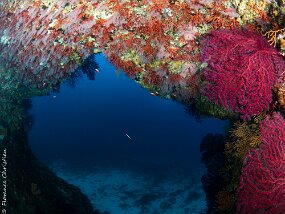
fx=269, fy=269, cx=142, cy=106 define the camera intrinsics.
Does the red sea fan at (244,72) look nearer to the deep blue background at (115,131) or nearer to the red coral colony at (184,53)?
the red coral colony at (184,53)

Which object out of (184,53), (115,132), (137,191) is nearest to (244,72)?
(184,53)

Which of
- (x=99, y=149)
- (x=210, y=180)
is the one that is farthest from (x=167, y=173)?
(x=210, y=180)

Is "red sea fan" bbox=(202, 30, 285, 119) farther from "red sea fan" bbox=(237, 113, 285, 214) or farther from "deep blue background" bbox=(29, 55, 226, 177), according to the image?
"deep blue background" bbox=(29, 55, 226, 177)

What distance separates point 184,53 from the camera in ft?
19.5

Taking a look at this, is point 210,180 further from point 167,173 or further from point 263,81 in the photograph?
point 167,173

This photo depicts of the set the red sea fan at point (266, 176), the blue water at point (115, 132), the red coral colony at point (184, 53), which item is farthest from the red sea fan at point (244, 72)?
the blue water at point (115, 132)

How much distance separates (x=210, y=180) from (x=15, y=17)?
7494mm

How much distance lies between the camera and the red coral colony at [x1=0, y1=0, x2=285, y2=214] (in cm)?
450

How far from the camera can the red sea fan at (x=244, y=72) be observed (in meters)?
4.96

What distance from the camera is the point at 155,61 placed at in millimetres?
6184

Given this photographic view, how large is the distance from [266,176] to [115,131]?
25257mm

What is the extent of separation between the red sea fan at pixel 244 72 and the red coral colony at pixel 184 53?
0.06 feet

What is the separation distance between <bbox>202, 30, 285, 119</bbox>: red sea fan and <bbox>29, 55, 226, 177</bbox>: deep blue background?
13.6 meters

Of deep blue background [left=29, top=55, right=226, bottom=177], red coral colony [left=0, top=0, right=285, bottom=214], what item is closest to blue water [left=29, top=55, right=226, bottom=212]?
deep blue background [left=29, top=55, right=226, bottom=177]
